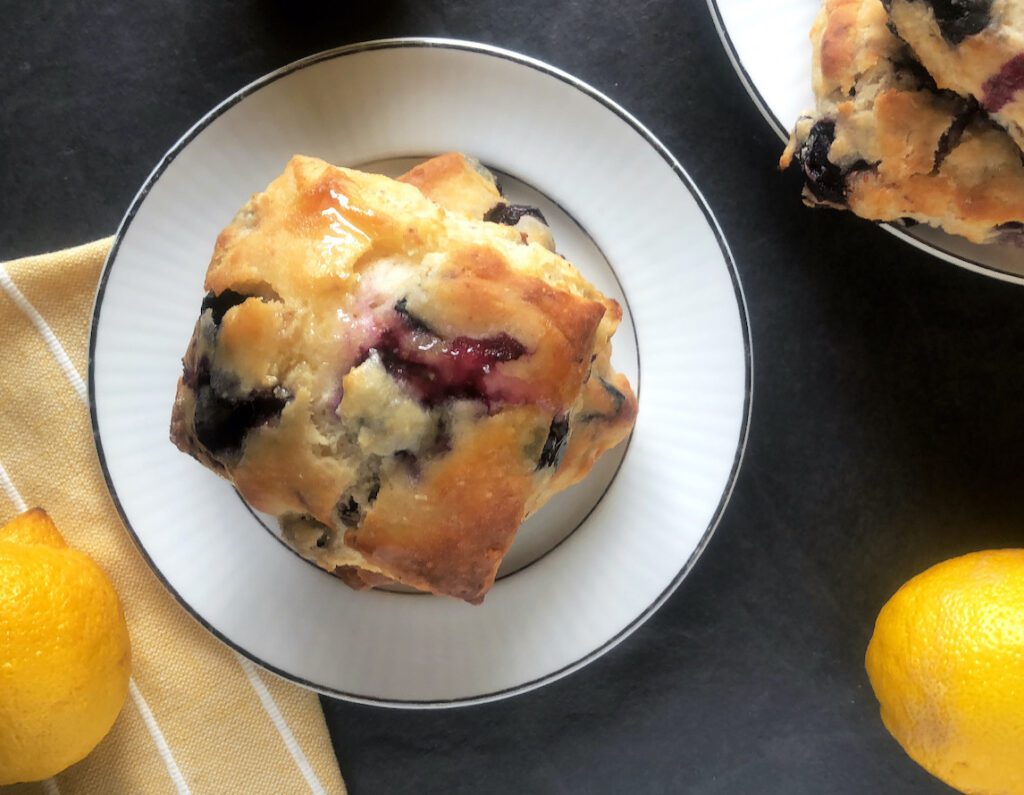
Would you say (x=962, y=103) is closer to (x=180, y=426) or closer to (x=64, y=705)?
(x=180, y=426)

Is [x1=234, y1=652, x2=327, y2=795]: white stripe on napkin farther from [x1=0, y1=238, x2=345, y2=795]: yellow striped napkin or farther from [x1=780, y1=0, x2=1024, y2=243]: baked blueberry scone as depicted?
[x1=780, y1=0, x2=1024, y2=243]: baked blueberry scone

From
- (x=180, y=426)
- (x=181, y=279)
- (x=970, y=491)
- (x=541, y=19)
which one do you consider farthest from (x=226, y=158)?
(x=970, y=491)

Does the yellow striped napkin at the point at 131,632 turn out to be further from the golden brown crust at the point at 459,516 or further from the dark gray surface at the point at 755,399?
the golden brown crust at the point at 459,516

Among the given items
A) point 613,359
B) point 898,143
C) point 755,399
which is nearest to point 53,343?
point 613,359

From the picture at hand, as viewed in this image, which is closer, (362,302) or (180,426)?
(362,302)

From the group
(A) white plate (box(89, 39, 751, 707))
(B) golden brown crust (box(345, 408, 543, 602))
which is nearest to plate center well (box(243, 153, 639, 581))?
(A) white plate (box(89, 39, 751, 707))

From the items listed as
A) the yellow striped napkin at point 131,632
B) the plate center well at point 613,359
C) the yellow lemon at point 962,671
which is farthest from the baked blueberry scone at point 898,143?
the yellow striped napkin at point 131,632
